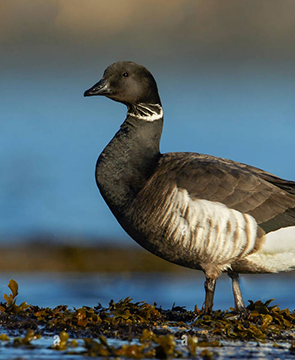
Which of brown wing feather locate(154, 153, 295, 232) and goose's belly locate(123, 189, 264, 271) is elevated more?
brown wing feather locate(154, 153, 295, 232)

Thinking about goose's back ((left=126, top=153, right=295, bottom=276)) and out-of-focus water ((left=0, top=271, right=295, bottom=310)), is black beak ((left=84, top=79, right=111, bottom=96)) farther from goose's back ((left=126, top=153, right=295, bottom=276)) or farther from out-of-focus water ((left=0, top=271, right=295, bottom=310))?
out-of-focus water ((left=0, top=271, right=295, bottom=310))

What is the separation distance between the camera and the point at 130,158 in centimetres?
827

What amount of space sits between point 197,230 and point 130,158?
1.56 meters

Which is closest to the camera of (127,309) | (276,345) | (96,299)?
(276,345)

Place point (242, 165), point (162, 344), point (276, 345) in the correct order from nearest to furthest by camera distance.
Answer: point (162, 344), point (276, 345), point (242, 165)

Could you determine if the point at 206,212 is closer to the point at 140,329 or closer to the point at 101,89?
the point at 140,329

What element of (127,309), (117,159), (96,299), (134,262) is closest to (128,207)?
(117,159)

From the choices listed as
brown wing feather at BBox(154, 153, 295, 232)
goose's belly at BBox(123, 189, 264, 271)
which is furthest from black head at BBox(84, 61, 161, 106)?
goose's belly at BBox(123, 189, 264, 271)

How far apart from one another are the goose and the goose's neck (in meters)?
0.01

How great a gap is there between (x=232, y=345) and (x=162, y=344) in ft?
3.51

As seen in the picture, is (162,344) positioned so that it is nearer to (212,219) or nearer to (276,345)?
(276,345)

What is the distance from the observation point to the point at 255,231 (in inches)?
299

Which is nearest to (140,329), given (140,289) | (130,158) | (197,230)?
(197,230)

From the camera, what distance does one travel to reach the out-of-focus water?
11.3 meters
